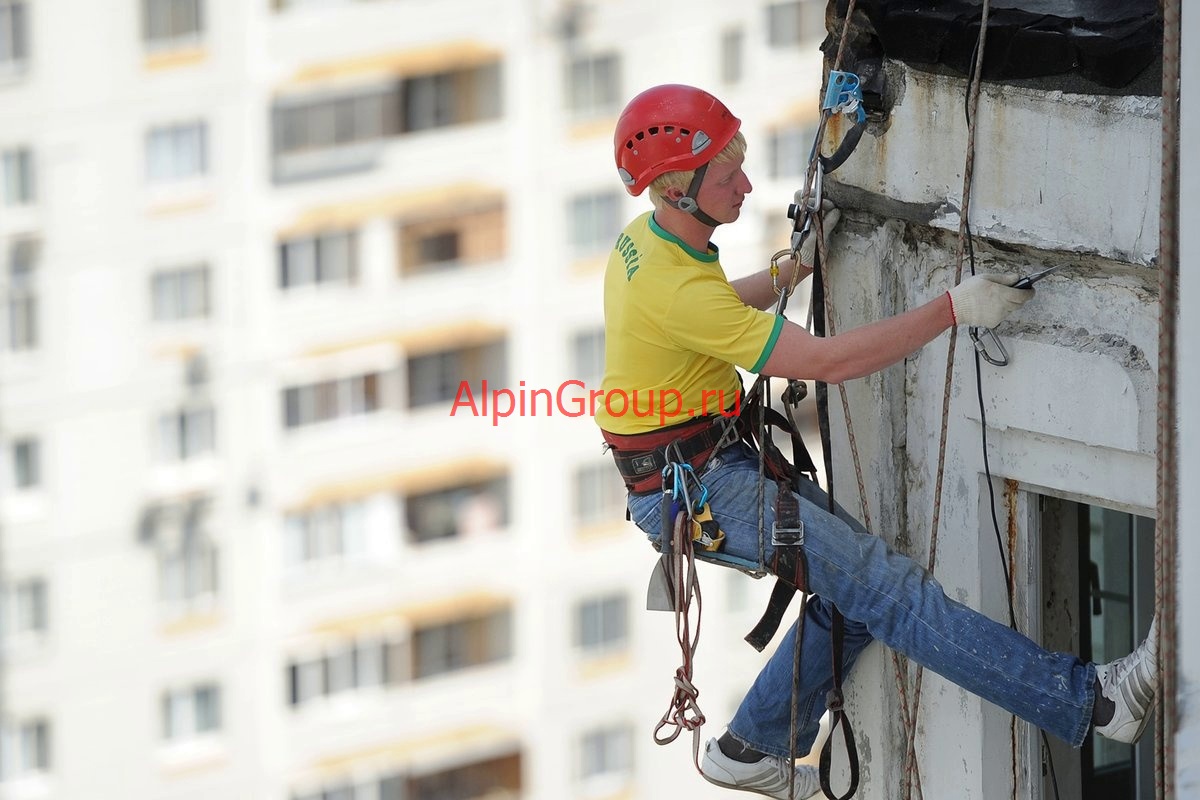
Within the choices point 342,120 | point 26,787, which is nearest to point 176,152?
point 342,120

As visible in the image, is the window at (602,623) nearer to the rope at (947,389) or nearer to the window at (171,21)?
the window at (171,21)

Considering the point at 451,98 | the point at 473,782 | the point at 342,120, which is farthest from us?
the point at 473,782

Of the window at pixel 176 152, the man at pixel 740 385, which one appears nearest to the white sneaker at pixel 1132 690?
the man at pixel 740 385

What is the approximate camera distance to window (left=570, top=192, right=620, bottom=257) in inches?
1308

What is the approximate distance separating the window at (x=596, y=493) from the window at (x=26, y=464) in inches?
355

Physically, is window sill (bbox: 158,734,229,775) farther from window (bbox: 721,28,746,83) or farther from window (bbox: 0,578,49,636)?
window (bbox: 721,28,746,83)

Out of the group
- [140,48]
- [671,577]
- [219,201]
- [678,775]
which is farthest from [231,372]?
[671,577]

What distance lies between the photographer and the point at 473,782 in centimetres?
3494

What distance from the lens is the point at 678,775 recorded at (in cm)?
3550

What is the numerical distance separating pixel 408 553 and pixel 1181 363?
28903 mm

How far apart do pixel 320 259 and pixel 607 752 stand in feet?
33.6

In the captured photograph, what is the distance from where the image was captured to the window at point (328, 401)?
32.5m

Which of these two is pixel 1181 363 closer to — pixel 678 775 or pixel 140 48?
pixel 140 48

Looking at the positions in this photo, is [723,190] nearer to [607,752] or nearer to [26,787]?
[26,787]
